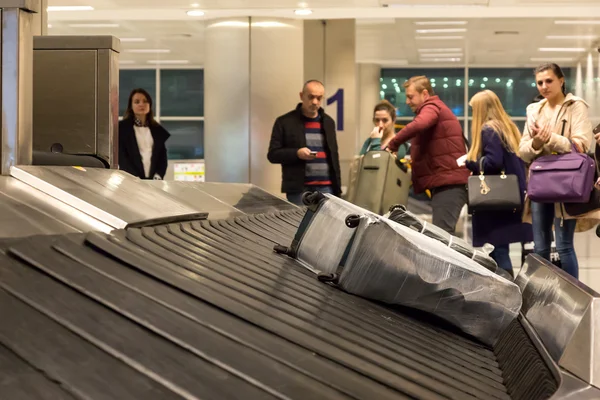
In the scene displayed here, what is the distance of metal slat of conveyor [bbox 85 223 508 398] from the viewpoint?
63.4 inches

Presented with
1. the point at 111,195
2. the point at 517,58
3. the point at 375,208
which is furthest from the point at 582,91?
the point at 111,195

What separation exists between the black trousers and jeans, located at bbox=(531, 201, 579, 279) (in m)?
0.65

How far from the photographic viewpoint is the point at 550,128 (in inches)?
197

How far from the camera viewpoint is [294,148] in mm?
6430

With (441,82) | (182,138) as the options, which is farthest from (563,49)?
(182,138)

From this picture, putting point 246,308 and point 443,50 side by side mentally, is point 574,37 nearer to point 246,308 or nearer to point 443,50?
point 443,50

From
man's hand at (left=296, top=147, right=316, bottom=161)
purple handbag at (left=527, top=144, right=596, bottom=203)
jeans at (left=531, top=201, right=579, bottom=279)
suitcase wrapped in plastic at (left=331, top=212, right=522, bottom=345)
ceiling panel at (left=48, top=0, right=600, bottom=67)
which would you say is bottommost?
jeans at (left=531, top=201, right=579, bottom=279)

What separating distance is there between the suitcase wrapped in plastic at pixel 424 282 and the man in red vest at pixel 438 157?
3445mm

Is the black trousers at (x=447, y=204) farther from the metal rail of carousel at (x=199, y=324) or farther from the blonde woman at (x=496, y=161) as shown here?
the metal rail of carousel at (x=199, y=324)

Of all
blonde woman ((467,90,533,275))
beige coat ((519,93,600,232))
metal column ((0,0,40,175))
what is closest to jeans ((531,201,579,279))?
beige coat ((519,93,600,232))

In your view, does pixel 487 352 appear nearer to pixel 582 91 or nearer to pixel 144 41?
pixel 144 41

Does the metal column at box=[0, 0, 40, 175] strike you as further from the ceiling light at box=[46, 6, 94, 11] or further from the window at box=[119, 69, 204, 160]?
the window at box=[119, 69, 204, 160]

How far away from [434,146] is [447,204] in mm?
391

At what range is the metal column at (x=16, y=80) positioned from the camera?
7.77 feet
